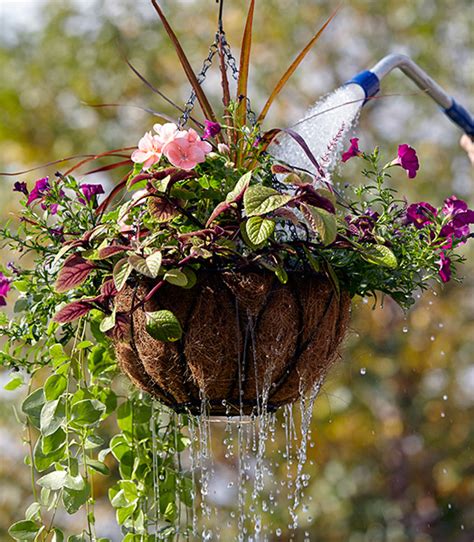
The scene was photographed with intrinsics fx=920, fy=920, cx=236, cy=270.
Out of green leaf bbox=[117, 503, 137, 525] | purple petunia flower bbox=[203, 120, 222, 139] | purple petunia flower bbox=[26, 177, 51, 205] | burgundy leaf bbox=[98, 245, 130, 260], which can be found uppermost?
purple petunia flower bbox=[26, 177, 51, 205]

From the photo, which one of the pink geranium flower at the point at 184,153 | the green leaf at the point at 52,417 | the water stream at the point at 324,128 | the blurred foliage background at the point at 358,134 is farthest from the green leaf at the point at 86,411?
the blurred foliage background at the point at 358,134

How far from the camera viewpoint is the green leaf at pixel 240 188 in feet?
3.72

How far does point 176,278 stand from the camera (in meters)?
1.12

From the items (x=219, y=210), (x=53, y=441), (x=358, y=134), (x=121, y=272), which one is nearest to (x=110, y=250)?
(x=121, y=272)

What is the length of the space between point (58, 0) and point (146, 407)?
4747 mm

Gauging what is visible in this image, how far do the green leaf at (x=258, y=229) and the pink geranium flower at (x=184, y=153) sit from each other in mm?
118

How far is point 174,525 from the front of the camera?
158cm

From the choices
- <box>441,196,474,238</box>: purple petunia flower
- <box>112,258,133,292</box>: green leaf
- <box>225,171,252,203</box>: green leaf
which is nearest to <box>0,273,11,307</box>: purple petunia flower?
<box>112,258,133,292</box>: green leaf

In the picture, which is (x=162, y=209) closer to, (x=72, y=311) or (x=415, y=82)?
(x=72, y=311)

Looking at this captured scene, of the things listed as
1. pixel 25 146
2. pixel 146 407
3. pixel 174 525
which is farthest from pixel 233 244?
pixel 25 146

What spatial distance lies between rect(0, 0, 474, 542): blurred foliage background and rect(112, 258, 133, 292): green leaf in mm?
4148

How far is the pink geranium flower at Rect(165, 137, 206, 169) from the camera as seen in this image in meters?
1.17

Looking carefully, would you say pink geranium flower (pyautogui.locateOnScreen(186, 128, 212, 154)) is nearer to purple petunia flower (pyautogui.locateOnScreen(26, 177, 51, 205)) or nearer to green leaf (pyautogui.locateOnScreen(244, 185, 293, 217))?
green leaf (pyautogui.locateOnScreen(244, 185, 293, 217))

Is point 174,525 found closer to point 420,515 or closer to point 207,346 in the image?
point 207,346
